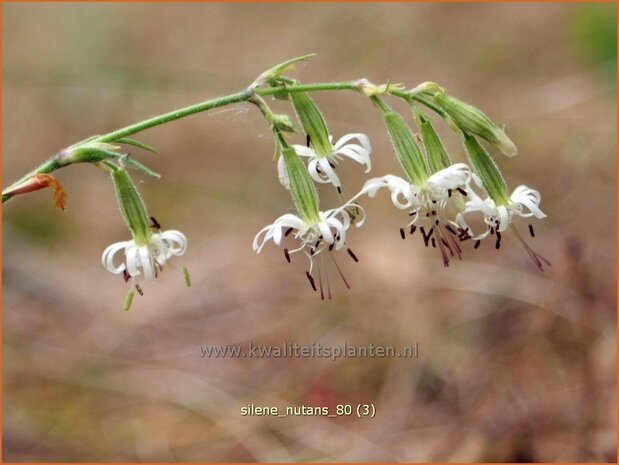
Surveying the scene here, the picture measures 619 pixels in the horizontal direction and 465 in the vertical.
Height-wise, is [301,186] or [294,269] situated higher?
[294,269]

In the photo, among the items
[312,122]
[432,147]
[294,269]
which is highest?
[294,269]

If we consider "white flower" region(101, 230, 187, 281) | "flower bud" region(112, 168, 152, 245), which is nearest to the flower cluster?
"white flower" region(101, 230, 187, 281)

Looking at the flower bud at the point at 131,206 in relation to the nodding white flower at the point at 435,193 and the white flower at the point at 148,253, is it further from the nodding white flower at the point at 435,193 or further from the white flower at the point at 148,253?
the nodding white flower at the point at 435,193

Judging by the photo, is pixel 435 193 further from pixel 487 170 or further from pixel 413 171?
pixel 487 170

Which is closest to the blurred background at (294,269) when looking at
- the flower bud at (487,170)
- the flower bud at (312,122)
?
the flower bud at (312,122)

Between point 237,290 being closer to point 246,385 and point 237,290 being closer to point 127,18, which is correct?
point 246,385

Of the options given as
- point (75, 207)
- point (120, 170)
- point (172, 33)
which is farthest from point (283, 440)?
point (172, 33)

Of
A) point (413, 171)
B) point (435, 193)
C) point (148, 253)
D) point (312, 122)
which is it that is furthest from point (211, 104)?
point (435, 193)
